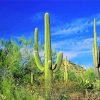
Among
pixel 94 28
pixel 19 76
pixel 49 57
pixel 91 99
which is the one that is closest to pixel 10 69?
pixel 19 76

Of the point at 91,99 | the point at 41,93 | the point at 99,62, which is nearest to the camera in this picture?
the point at 41,93

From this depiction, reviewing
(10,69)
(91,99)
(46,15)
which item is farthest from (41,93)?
(10,69)

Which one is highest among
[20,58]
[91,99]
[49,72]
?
[20,58]

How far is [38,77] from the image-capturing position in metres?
32.2

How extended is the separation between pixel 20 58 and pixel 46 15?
15107mm

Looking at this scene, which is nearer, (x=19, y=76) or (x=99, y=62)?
(x=99, y=62)

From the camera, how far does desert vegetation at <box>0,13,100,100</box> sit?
12870 millimetres

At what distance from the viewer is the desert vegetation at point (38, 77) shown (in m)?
12.9

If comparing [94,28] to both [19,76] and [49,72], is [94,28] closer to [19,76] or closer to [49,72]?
[49,72]

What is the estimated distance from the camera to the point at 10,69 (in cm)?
3016

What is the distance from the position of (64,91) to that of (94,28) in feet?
25.3

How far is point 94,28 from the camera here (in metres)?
21.2

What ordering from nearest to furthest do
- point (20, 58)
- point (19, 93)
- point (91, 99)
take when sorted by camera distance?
point (19, 93), point (91, 99), point (20, 58)

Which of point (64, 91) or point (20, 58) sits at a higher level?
point (20, 58)
